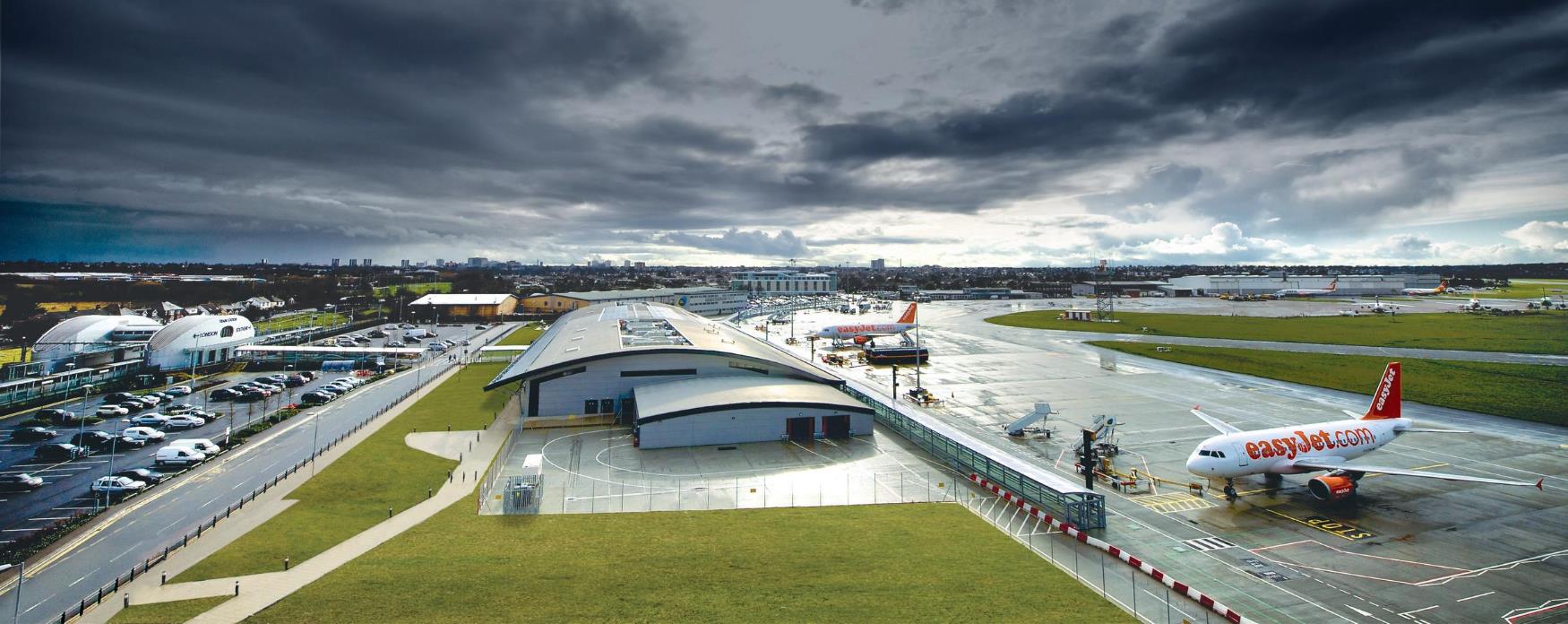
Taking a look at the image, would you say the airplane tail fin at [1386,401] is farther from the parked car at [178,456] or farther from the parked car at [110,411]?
the parked car at [110,411]

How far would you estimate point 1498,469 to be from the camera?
38188 millimetres

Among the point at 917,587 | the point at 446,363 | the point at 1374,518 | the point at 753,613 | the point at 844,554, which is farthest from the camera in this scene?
the point at 446,363

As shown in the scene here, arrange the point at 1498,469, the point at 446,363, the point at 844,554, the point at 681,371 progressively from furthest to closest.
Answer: the point at 446,363 < the point at 681,371 < the point at 1498,469 < the point at 844,554

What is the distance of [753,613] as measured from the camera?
21.5 m

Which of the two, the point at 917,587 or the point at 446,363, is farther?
the point at 446,363

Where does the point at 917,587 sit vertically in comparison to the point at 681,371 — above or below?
below

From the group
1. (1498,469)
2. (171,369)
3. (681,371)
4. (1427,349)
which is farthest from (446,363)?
(1427,349)

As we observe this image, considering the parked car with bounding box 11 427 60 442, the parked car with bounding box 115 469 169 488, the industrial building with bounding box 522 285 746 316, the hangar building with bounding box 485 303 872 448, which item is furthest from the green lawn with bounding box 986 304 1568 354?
the parked car with bounding box 11 427 60 442

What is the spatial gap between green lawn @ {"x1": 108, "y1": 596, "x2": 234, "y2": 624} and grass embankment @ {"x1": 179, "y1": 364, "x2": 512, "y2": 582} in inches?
88.0

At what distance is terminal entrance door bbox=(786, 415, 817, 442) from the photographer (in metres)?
47.8

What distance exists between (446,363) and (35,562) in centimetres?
6634

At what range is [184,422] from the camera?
176ft

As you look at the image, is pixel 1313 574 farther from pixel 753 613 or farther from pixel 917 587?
pixel 753 613

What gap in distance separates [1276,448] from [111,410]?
98843 mm
